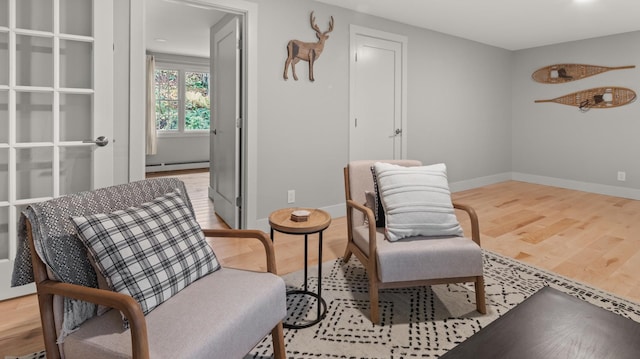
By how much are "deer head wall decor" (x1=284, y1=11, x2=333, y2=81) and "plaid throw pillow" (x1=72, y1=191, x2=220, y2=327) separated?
2.42m

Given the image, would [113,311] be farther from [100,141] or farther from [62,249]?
[100,141]

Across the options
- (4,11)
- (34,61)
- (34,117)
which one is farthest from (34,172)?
(4,11)

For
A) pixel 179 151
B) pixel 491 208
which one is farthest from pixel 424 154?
pixel 179 151

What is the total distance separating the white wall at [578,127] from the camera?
16.7 feet

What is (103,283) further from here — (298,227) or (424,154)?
(424,154)

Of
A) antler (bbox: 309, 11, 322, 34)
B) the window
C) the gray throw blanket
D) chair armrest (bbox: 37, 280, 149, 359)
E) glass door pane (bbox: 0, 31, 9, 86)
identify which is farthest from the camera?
the window

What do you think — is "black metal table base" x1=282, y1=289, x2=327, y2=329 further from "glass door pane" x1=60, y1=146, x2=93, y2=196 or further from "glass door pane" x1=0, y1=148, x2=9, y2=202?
"glass door pane" x1=0, y1=148, x2=9, y2=202

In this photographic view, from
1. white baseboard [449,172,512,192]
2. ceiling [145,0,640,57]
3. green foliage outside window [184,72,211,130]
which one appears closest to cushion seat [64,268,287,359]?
ceiling [145,0,640,57]

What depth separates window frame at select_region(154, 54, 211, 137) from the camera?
293 inches

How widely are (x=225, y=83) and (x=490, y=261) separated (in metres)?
3.02

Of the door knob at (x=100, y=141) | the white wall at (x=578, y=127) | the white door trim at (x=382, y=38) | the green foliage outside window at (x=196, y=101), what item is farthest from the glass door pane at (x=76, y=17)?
the white wall at (x=578, y=127)

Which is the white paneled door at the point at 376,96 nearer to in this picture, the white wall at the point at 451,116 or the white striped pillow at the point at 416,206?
the white wall at the point at 451,116

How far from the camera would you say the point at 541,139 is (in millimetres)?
6055

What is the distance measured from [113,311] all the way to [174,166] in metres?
6.90
